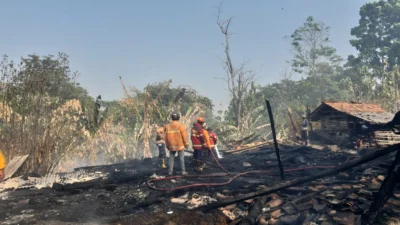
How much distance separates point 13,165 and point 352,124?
18.2 m

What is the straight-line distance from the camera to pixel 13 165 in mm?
8359

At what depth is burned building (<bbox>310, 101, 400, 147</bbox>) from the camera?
16.3 meters

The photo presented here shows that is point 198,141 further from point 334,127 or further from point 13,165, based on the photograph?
point 334,127

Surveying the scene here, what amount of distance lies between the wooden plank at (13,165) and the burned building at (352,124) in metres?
15.9

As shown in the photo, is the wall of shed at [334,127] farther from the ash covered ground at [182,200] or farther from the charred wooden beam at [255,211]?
the charred wooden beam at [255,211]

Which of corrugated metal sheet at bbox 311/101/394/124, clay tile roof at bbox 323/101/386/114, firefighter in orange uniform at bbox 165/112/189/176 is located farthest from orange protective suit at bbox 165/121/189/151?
clay tile roof at bbox 323/101/386/114

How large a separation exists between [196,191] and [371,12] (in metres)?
44.2

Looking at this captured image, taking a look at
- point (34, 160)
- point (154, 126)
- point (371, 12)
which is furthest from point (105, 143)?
point (371, 12)

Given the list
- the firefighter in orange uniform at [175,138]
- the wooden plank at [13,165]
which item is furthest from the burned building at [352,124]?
the wooden plank at [13,165]

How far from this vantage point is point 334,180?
300 inches

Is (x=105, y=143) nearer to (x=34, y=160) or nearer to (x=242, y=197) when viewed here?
(x=34, y=160)

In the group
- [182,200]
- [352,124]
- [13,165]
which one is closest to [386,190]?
[182,200]

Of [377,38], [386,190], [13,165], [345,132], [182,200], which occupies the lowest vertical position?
[182,200]

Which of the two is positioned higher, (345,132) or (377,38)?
(377,38)
